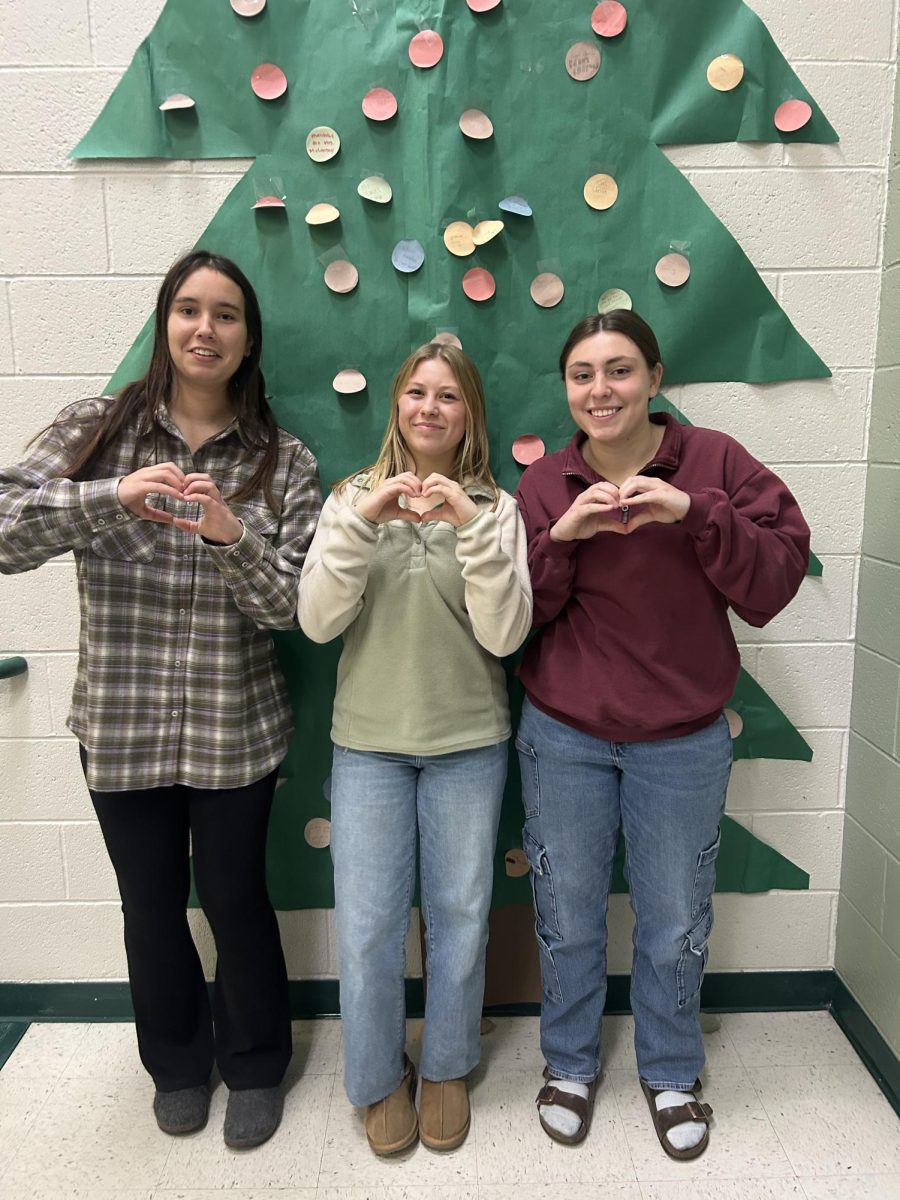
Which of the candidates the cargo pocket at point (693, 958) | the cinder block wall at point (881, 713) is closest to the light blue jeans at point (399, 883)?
the cargo pocket at point (693, 958)

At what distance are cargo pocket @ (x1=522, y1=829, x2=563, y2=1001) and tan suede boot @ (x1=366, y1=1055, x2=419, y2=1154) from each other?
0.35 meters

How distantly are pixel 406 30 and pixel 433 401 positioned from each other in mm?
777

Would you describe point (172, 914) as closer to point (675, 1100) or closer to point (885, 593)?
point (675, 1100)

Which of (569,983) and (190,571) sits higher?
(190,571)

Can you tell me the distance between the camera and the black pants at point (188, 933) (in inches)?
63.8

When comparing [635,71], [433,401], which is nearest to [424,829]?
[433,401]

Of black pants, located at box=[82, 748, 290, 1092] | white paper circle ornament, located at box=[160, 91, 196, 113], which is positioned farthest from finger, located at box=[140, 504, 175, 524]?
white paper circle ornament, located at box=[160, 91, 196, 113]

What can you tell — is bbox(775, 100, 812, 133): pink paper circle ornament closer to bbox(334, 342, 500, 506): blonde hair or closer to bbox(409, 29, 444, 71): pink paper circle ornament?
bbox(409, 29, 444, 71): pink paper circle ornament

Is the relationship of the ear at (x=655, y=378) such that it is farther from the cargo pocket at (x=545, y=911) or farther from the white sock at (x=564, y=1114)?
the white sock at (x=564, y=1114)

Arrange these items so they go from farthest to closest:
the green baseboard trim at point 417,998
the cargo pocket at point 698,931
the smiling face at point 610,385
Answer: the green baseboard trim at point 417,998 → the cargo pocket at point 698,931 → the smiling face at point 610,385

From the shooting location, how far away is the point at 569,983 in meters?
1.73

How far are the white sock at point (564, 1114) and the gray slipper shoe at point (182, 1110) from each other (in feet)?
2.24

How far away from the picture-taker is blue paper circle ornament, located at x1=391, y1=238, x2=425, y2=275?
5.85 feet

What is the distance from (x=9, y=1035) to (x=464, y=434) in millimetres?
1714
